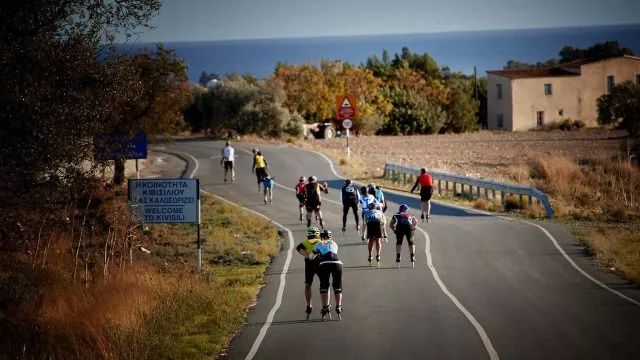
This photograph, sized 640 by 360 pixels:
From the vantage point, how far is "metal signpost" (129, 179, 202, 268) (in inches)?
837

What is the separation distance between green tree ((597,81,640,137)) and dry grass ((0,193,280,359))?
5027 centimetres

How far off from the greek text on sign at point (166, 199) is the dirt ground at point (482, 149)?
21396 millimetres

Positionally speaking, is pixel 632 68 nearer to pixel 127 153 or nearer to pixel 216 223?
pixel 216 223

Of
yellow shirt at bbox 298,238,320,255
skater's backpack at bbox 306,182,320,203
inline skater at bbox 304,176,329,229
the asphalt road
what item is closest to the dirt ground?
inline skater at bbox 304,176,329,229

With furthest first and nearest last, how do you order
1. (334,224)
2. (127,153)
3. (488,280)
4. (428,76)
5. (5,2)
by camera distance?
1. (428,76)
2. (334,224)
3. (127,153)
4. (488,280)
5. (5,2)

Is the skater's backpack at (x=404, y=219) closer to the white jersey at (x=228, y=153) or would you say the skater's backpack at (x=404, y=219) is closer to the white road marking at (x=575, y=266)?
the white road marking at (x=575, y=266)

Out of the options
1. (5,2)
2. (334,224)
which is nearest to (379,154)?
(334,224)

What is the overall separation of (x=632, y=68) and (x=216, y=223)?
2657 inches

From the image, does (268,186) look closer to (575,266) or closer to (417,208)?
(417,208)

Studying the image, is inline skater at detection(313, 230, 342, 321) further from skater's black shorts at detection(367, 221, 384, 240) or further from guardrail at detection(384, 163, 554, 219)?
guardrail at detection(384, 163, 554, 219)

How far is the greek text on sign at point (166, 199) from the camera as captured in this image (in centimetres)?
2127

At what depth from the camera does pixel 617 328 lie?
48.6ft

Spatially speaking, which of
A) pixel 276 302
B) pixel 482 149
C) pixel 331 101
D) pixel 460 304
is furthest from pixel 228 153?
pixel 331 101

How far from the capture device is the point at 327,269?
1571cm
